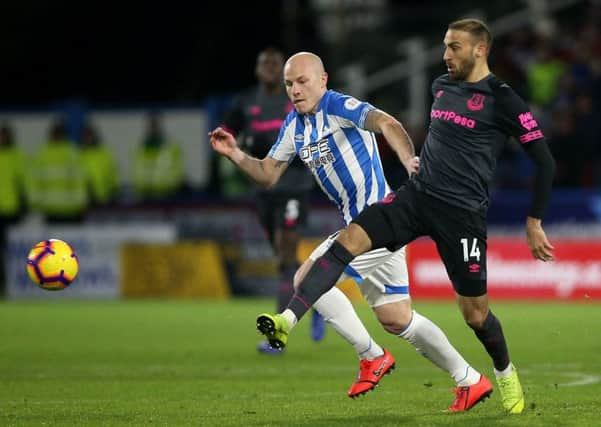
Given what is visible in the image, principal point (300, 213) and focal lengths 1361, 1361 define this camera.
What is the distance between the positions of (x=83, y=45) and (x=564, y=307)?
14.7m

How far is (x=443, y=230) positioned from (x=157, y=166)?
1544 centimetres

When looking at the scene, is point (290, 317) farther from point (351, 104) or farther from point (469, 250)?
point (351, 104)

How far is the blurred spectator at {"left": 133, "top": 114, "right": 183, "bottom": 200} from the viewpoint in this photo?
22.5m

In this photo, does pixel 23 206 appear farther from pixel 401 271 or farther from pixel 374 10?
pixel 401 271

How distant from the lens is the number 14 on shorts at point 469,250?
7492 mm

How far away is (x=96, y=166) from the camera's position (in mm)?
22078

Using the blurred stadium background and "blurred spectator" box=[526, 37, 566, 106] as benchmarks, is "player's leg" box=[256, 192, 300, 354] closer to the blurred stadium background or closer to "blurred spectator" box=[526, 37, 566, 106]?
the blurred stadium background

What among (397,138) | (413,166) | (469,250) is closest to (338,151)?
(397,138)

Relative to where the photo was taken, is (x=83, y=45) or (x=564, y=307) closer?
(x=564, y=307)

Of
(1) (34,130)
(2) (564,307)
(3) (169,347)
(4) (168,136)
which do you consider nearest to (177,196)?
(4) (168,136)

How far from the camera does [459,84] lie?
300 inches

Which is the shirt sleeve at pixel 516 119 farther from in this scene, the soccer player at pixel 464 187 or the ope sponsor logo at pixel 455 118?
the ope sponsor logo at pixel 455 118

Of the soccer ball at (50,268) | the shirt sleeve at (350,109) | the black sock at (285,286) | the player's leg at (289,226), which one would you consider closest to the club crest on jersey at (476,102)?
the shirt sleeve at (350,109)

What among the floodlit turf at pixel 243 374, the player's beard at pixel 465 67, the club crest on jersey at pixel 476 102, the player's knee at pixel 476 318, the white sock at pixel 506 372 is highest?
the player's beard at pixel 465 67
